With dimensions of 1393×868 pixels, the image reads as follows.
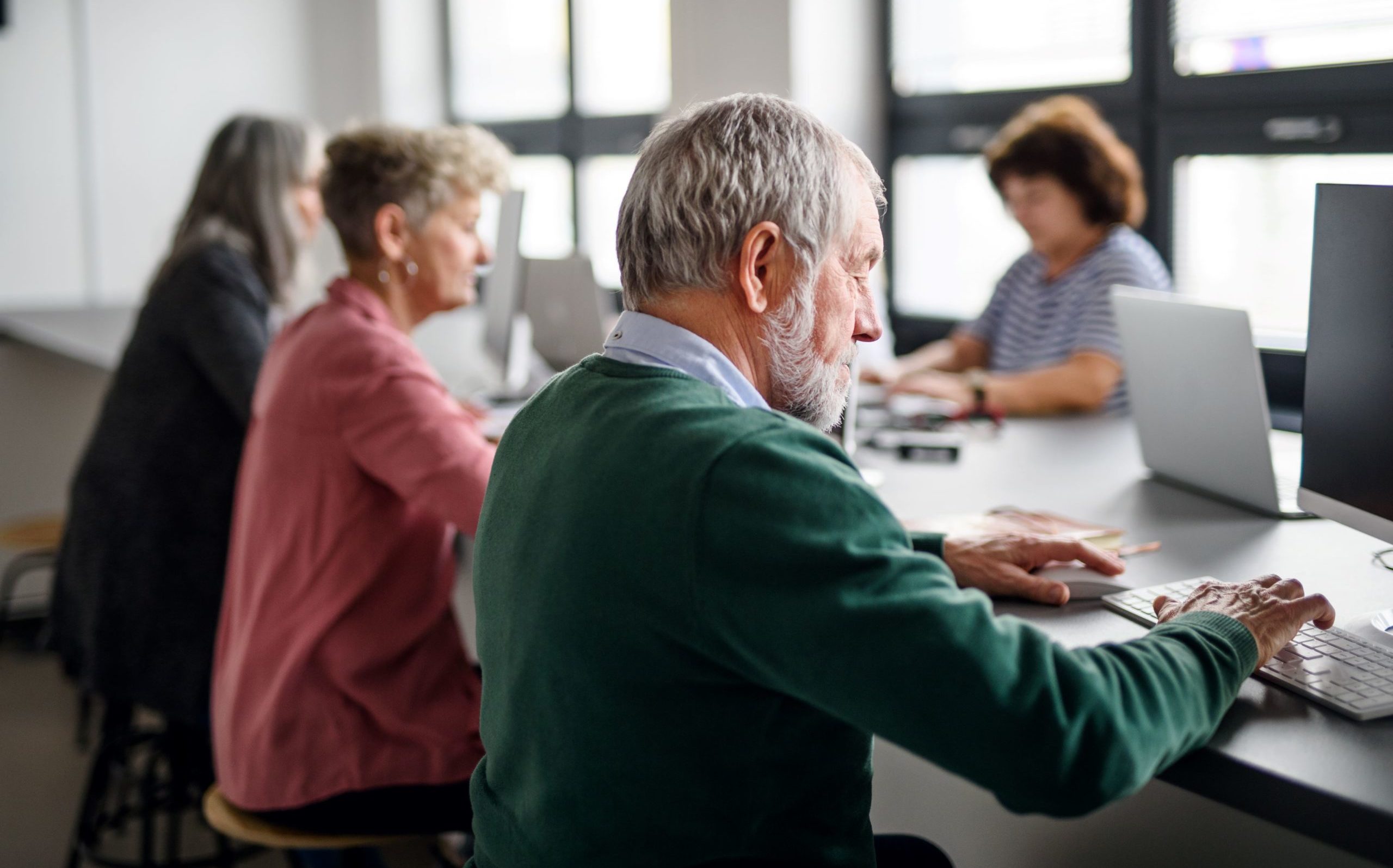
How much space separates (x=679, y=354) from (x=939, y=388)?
1697 mm

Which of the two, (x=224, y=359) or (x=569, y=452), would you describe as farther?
(x=224, y=359)

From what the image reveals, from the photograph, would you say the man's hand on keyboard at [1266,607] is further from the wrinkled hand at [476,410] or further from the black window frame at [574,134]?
the black window frame at [574,134]

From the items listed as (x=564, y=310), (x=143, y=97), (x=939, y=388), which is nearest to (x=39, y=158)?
(x=143, y=97)

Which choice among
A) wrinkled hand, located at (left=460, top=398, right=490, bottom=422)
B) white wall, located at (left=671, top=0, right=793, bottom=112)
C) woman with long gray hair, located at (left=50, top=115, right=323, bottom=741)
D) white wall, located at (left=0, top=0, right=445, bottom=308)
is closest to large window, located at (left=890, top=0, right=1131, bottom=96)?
white wall, located at (left=671, top=0, right=793, bottom=112)

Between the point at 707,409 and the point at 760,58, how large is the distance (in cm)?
278

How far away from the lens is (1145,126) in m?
3.12

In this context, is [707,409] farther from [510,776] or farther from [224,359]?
[224,359]

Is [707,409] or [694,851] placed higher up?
[707,409]

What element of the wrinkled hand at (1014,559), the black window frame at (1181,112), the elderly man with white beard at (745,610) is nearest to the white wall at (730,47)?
the black window frame at (1181,112)

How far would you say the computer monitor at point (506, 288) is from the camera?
9.23 feet

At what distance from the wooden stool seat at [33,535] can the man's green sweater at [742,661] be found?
3.10 m

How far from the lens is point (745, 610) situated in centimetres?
90

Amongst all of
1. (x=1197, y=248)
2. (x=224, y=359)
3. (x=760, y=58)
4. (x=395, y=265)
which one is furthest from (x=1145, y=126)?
(x=224, y=359)

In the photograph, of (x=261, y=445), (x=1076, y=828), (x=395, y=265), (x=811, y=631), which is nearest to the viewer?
(x=811, y=631)
